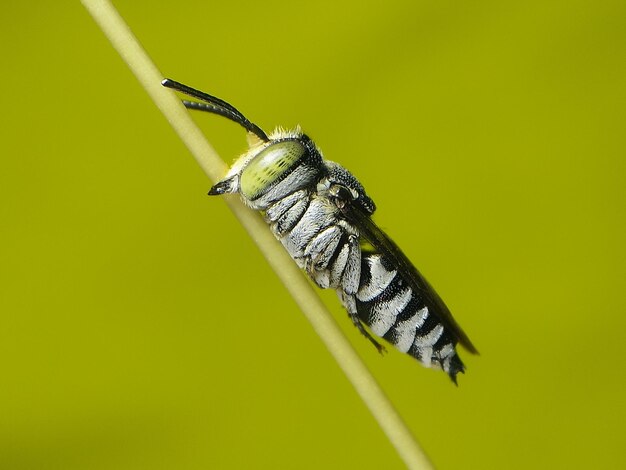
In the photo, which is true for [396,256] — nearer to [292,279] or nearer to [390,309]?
[390,309]

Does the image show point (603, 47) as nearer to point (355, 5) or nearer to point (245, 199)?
point (355, 5)

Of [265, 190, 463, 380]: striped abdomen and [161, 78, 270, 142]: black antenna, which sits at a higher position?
[161, 78, 270, 142]: black antenna

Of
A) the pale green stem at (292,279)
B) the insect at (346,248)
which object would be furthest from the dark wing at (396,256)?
the pale green stem at (292,279)

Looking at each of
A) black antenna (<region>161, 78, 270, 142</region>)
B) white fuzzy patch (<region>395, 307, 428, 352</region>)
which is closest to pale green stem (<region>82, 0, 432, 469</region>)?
black antenna (<region>161, 78, 270, 142</region>)

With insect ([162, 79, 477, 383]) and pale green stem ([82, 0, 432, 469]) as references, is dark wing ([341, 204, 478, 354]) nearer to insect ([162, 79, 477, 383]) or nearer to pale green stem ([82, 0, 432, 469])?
insect ([162, 79, 477, 383])

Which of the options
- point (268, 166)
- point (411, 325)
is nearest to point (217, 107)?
point (268, 166)

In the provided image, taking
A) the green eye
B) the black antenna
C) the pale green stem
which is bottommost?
the pale green stem

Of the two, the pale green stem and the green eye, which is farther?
the green eye
